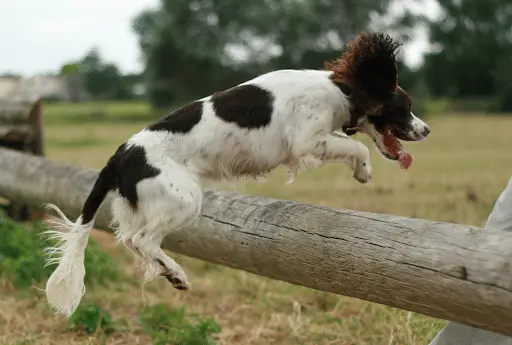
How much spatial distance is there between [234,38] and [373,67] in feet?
105

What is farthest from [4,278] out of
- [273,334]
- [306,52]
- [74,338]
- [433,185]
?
[306,52]

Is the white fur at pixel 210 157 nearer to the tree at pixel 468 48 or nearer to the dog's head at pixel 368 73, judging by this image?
the dog's head at pixel 368 73

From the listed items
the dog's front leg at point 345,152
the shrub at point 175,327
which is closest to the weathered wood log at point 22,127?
the shrub at point 175,327

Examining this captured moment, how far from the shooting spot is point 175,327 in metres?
4.22

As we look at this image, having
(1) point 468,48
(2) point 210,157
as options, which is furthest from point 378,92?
(1) point 468,48

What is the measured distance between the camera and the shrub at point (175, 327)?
3783 millimetres

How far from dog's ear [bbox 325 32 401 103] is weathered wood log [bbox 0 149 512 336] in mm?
520

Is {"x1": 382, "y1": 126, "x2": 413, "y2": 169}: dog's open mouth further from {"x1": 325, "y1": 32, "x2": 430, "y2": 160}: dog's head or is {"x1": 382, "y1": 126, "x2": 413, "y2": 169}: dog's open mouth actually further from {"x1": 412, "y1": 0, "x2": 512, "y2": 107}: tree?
{"x1": 412, "y1": 0, "x2": 512, "y2": 107}: tree

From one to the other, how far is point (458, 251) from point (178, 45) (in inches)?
1183

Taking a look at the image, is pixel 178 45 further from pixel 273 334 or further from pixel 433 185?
pixel 273 334

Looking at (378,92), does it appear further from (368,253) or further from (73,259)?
(73,259)

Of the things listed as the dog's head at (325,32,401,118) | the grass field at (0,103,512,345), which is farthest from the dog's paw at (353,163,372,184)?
the grass field at (0,103,512,345)

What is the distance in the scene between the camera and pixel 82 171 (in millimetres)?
5520

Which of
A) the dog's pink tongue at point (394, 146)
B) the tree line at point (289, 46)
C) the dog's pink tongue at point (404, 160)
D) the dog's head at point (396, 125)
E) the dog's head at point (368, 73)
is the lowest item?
the tree line at point (289, 46)
